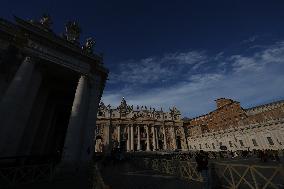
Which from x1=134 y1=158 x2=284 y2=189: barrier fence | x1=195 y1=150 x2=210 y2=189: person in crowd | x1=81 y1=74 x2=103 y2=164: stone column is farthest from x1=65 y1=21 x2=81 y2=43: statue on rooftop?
x1=195 y1=150 x2=210 y2=189: person in crowd

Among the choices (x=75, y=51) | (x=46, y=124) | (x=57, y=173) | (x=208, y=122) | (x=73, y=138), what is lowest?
(x=57, y=173)

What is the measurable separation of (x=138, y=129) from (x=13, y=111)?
5566 centimetres

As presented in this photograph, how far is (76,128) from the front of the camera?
14008 millimetres

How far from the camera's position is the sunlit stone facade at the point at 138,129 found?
62.5m

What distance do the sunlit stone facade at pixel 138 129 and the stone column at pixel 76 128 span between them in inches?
1846

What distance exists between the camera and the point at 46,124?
64.3 ft

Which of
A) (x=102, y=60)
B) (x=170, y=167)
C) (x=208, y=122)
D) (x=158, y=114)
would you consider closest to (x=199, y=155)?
(x=170, y=167)

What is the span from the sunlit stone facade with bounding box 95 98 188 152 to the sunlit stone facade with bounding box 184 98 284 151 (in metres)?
7.49

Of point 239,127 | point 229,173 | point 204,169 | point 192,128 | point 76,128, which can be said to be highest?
point 192,128

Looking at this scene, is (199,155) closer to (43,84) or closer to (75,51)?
(75,51)

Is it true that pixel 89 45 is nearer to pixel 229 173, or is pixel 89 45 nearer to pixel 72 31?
pixel 72 31

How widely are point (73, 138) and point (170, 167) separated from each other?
7.56 m

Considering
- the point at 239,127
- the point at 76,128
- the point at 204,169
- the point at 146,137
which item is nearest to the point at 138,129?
the point at 146,137

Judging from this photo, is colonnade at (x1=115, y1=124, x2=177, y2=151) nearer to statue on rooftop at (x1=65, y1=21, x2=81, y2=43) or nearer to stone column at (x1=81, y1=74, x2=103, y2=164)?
stone column at (x1=81, y1=74, x2=103, y2=164)
